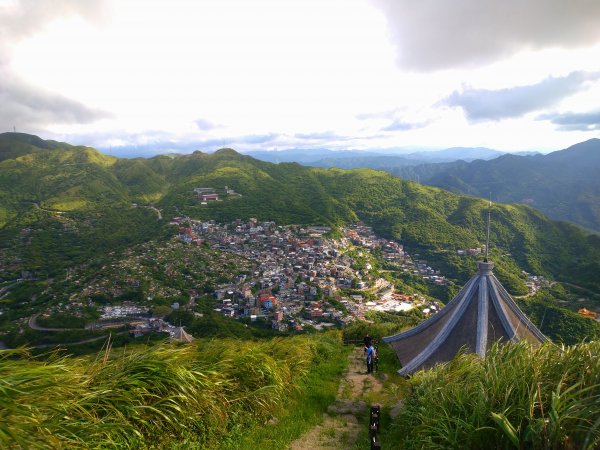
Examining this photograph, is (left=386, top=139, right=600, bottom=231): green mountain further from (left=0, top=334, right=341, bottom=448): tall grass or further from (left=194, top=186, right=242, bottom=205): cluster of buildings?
(left=0, top=334, right=341, bottom=448): tall grass

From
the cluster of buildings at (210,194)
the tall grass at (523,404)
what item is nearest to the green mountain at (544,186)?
the cluster of buildings at (210,194)

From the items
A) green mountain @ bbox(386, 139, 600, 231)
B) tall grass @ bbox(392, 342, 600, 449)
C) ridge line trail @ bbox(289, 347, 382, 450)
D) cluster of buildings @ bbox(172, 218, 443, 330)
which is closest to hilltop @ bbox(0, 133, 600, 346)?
cluster of buildings @ bbox(172, 218, 443, 330)

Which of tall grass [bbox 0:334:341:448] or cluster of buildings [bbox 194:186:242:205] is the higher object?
cluster of buildings [bbox 194:186:242:205]

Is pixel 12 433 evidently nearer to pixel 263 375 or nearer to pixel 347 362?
pixel 263 375

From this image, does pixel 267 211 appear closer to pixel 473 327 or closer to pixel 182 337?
pixel 182 337

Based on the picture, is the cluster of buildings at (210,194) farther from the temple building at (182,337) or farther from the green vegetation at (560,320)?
the temple building at (182,337)

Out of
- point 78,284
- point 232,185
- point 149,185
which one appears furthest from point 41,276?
point 149,185
